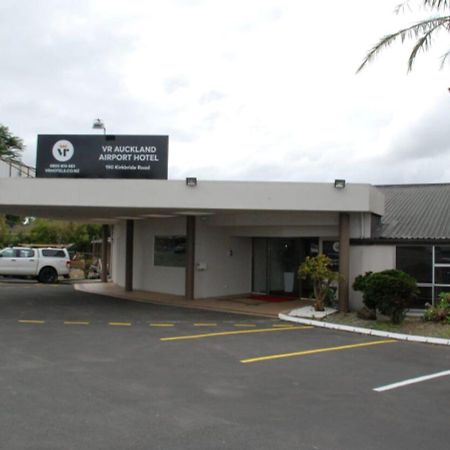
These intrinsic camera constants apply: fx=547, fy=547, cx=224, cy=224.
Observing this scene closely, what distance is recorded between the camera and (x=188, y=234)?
18453 millimetres

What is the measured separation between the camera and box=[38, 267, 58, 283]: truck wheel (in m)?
27.0

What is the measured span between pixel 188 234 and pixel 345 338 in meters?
7.58

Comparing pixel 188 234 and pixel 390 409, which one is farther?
pixel 188 234

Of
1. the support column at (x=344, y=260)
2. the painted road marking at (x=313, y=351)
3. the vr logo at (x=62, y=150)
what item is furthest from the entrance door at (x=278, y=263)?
the painted road marking at (x=313, y=351)

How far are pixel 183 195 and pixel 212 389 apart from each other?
332 inches

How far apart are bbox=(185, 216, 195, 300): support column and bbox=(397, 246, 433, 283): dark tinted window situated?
6.62 metres

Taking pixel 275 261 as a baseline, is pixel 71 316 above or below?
below

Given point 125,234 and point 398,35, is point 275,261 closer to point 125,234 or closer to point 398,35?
point 125,234

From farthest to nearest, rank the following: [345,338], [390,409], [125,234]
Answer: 1. [125,234]
2. [345,338]
3. [390,409]

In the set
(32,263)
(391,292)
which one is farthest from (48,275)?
(391,292)

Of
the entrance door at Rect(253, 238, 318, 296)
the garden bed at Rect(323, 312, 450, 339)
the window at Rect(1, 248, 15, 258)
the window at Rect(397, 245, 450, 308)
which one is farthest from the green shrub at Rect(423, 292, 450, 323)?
the window at Rect(1, 248, 15, 258)

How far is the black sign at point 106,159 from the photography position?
1667 centimetres

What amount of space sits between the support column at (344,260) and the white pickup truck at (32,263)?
16.1 m

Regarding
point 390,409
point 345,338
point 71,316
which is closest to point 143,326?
point 71,316
